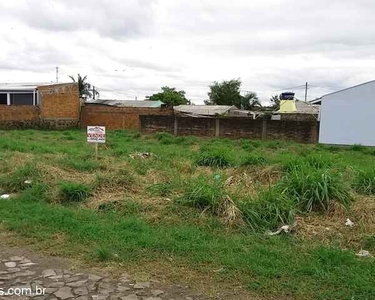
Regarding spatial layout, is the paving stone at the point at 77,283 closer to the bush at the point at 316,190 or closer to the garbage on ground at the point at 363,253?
the garbage on ground at the point at 363,253

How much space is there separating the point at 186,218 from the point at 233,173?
9.05ft

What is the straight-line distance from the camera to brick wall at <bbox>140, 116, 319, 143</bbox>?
21.2m

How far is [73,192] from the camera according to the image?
646 cm

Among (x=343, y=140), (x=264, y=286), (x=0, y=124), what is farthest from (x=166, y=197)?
(x=0, y=124)

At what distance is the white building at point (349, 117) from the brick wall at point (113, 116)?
12634mm

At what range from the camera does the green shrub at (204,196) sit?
5633mm

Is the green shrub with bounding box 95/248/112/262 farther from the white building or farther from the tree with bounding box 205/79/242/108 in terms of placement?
the tree with bounding box 205/79/242/108

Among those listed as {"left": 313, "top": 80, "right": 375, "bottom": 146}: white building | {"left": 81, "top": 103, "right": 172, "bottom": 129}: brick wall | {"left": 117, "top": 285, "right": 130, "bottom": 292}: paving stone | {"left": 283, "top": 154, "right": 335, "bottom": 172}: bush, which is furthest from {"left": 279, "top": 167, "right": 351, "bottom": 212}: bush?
{"left": 81, "top": 103, "right": 172, "bottom": 129}: brick wall

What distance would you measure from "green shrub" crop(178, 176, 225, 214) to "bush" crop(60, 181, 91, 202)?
1734 mm

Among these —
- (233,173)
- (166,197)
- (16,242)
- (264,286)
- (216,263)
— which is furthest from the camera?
(233,173)

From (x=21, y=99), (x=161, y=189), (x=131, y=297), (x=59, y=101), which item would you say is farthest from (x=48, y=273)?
(x=21, y=99)

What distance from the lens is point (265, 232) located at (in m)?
4.95

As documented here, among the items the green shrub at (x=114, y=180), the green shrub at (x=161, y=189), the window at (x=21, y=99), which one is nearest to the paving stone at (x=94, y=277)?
the green shrub at (x=161, y=189)

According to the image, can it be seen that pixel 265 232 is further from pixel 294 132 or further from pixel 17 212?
pixel 294 132
